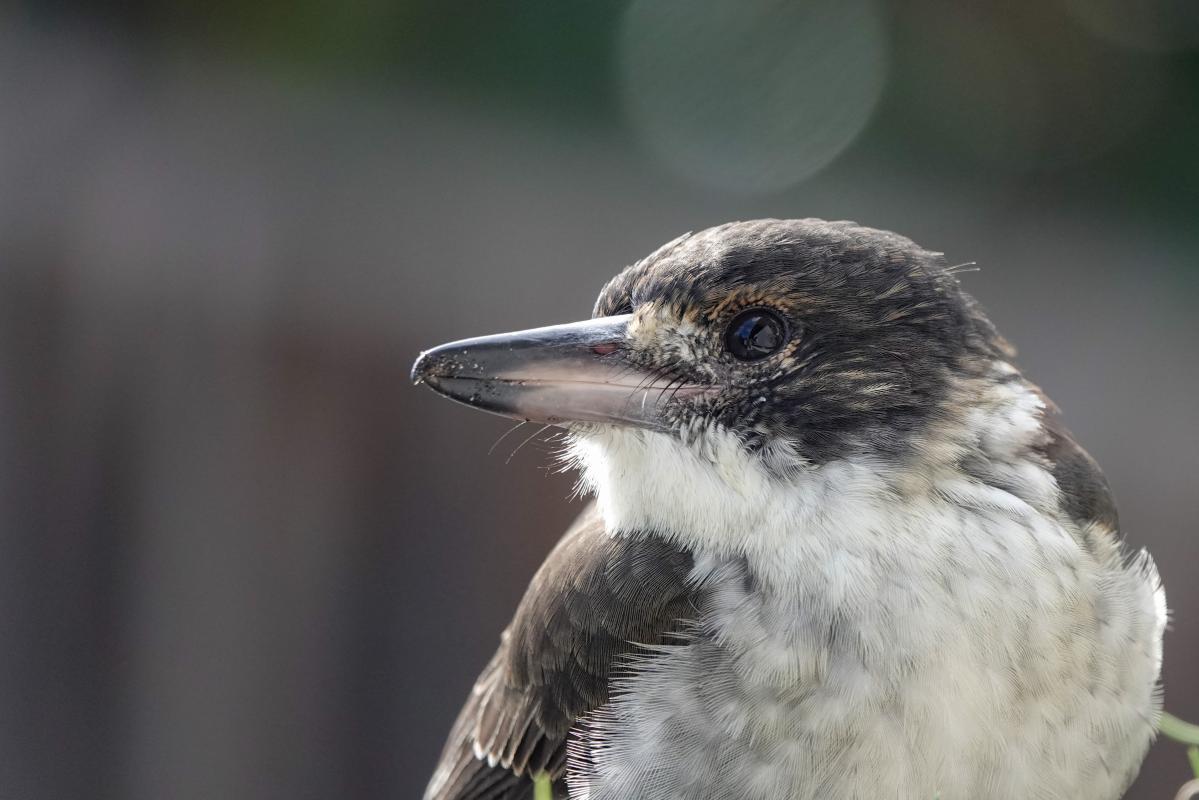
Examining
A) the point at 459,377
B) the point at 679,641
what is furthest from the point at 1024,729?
the point at 459,377

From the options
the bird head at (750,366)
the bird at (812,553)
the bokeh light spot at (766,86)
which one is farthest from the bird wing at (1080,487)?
the bokeh light spot at (766,86)

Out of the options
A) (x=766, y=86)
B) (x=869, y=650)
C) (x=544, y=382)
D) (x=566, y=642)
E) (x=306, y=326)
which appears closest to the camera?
(x=869, y=650)

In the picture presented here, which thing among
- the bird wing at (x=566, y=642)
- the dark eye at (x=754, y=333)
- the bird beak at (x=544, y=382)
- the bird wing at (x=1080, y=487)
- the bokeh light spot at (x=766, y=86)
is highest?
the bokeh light spot at (x=766, y=86)

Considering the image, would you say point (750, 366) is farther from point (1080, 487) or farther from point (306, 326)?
point (306, 326)

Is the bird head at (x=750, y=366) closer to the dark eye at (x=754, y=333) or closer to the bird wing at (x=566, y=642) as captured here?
the dark eye at (x=754, y=333)

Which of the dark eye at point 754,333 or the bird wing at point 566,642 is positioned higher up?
the dark eye at point 754,333

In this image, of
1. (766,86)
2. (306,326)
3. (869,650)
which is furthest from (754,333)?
(766,86)

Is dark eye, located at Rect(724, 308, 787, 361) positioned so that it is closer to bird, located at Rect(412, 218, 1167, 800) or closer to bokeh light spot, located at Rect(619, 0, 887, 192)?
bird, located at Rect(412, 218, 1167, 800)
